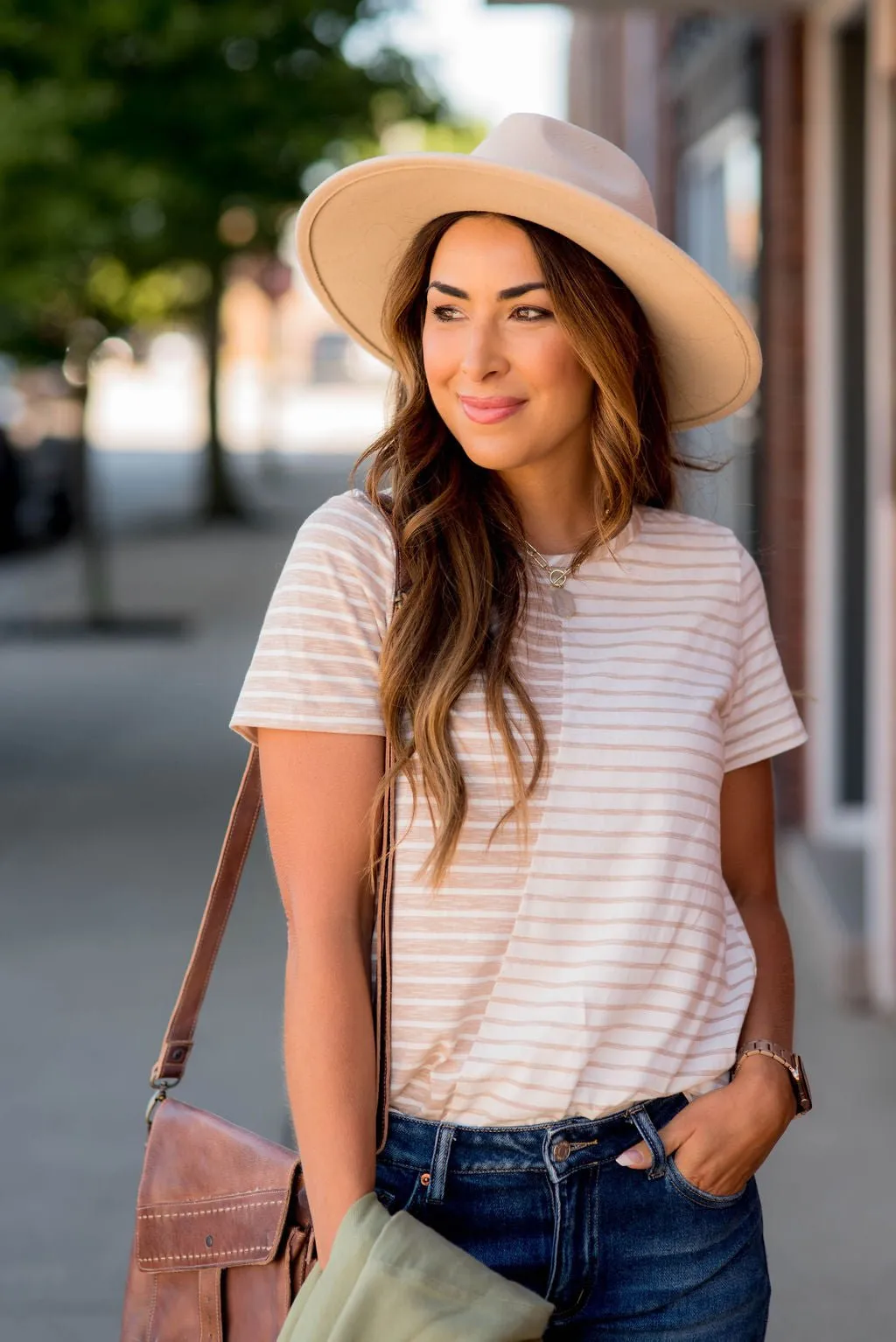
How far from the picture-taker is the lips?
1.96 meters

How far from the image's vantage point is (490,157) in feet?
6.43

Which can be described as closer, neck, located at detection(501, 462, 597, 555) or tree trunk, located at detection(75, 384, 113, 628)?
neck, located at detection(501, 462, 597, 555)

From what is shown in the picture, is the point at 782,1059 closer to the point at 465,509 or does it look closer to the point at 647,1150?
the point at 647,1150

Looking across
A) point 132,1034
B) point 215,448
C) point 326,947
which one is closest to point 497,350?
point 326,947

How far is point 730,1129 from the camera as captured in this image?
196 cm

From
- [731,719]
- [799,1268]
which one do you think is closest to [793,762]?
[799,1268]

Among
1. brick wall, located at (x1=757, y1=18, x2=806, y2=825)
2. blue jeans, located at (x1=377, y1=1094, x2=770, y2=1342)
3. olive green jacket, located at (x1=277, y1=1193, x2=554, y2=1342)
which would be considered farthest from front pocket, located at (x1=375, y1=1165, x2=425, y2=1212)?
brick wall, located at (x1=757, y1=18, x2=806, y2=825)

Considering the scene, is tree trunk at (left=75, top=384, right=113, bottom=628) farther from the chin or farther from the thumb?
the thumb

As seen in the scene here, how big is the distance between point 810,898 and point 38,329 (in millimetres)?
8579

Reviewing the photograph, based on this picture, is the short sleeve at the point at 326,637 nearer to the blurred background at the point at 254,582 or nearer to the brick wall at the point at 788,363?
the blurred background at the point at 254,582

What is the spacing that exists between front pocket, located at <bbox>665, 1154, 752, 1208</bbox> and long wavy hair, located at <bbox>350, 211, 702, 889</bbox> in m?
0.40

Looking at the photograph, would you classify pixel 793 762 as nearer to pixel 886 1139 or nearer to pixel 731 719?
pixel 886 1139

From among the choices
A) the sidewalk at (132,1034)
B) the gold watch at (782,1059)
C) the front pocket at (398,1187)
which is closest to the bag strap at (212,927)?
the front pocket at (398,1187)

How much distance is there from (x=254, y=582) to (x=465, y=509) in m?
14.0
